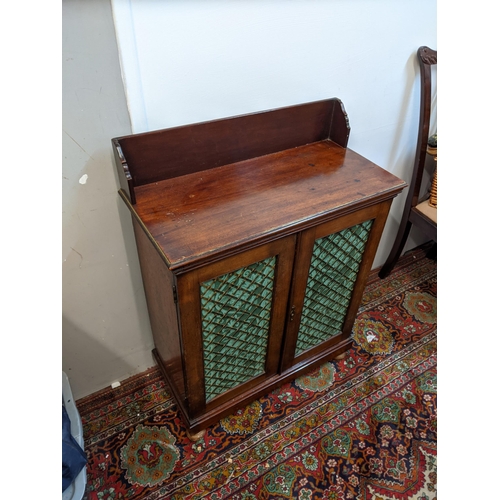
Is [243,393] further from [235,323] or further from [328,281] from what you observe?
[328,281]

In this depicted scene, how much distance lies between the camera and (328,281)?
138 centimetres

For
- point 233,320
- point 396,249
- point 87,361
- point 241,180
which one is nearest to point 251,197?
point 241,180

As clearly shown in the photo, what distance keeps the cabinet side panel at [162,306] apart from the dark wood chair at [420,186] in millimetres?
1190

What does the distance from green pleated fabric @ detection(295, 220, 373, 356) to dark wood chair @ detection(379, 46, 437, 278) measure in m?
0.59

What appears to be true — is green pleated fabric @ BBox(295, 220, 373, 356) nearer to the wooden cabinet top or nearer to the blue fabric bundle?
the wooden cabinet top

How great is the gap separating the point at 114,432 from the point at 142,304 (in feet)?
1.66

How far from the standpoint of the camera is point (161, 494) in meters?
1.37

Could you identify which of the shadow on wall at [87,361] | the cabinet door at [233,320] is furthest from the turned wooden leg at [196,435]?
the shadow on wall at [87,361]

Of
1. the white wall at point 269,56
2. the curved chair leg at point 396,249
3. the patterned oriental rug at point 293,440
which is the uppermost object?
the white wall at point 269,56

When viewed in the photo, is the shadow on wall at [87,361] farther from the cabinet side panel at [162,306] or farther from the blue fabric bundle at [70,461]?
the blue fabric bundle at [70,461]

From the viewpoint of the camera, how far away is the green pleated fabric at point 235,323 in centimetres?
111

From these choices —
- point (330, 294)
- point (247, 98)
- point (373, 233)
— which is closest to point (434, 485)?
point (330, 294)

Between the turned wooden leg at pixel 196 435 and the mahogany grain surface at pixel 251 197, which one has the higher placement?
the mahogany grain surface at pixel 251 197

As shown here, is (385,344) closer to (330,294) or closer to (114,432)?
(330,294)
